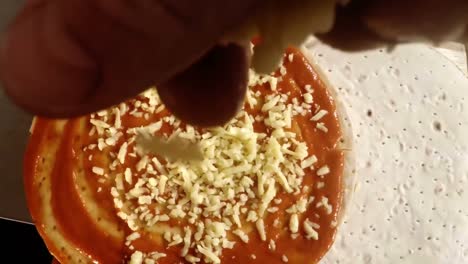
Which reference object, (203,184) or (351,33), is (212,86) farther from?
(203,184)

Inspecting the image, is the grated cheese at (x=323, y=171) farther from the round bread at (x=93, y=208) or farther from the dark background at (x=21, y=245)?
the dark background at (x=21, y=245)

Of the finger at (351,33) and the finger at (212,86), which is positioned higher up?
the finger at (351,33)

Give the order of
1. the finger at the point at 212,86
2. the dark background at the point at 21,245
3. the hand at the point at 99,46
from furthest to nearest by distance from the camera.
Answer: the dark background at the point at 21,245, the finger at the point at 212,86, the hand at the point at 99,46

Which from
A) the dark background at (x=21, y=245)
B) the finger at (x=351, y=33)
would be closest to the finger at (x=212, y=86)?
the finger at (x=351, y=33)

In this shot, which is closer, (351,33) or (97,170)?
(351,33)

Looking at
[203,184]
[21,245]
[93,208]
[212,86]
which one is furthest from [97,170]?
[212,86]

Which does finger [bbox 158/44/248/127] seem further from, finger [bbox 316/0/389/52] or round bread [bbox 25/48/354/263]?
round bread [bbox 25/48/354/263]

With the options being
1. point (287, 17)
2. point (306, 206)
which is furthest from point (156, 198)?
point (287, 17)

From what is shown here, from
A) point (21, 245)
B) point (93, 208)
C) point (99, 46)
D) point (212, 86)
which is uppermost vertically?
point (99, 46)
